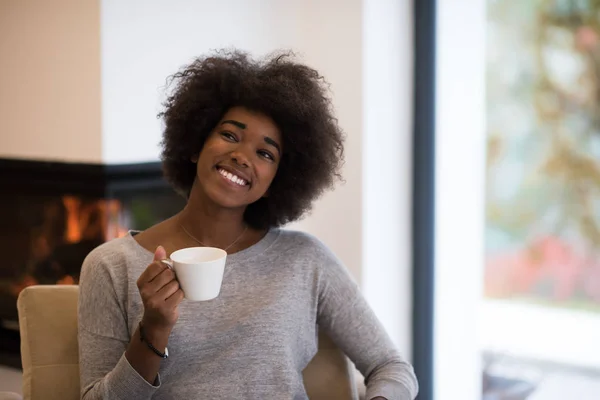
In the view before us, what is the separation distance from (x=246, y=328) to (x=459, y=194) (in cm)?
152

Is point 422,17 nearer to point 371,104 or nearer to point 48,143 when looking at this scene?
point 371,104

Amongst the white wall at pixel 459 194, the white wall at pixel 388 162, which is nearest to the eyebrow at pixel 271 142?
the white wall at pixel 388 162

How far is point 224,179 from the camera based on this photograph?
164cm

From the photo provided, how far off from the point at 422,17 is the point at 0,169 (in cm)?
154

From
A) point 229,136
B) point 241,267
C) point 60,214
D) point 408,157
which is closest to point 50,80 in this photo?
point 60,214

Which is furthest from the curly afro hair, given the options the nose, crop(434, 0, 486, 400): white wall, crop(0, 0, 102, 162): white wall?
crop(434, 0, 486, 400): white wall

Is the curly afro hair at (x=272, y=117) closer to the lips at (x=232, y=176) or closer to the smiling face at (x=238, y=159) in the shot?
the smiling face at (x=238, y=159)

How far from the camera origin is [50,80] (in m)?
2.49

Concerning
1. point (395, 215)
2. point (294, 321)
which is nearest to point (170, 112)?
point (294, 321)

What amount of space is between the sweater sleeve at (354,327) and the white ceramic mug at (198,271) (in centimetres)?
42

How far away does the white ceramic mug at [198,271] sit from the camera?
1333 millimetres

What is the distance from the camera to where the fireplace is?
8.22 ft

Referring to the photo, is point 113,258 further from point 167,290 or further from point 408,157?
point 408,157

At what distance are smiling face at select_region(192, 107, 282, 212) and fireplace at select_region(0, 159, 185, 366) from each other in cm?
86
